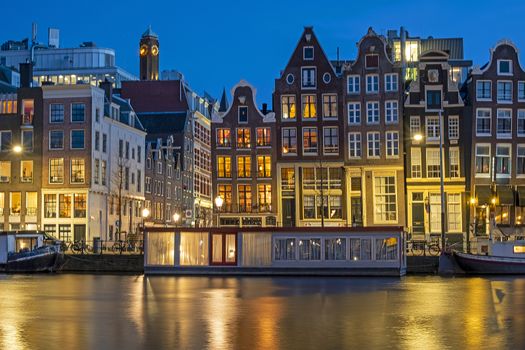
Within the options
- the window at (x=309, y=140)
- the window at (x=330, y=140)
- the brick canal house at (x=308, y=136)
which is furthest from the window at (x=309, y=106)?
the window at (x=330, y=140)

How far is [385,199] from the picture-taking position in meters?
75.8

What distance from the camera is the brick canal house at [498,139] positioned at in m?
74.5

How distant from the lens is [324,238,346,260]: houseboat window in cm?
5512

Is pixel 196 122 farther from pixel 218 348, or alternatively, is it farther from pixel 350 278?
pixel 218 348

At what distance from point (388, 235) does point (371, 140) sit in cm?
2296

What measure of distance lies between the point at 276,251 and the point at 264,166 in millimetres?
24081

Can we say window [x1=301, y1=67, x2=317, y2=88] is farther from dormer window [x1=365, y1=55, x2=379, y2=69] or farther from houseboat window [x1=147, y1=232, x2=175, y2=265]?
houseboat window [x1=147, y1=232, x2=175, y2=265]

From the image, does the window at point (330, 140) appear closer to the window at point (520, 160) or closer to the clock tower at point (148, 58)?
the window at point (520, 160)

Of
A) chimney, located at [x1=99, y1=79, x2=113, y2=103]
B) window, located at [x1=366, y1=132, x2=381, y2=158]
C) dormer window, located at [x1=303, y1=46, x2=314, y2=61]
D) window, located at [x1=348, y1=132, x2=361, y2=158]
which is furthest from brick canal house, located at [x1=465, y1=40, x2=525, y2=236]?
chimney, located at [x1=99, y1=79, x2=113, y2=103]

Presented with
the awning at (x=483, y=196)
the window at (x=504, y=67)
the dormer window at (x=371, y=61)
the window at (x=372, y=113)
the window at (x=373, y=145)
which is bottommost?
the awning at (x=483, y=196)

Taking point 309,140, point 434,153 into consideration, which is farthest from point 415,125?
point 309,140

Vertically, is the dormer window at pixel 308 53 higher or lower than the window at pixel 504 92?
higher

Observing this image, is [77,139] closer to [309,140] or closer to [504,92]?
[309,140]

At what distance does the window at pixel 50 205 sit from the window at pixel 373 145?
30.5 meters
